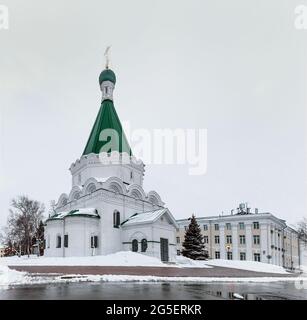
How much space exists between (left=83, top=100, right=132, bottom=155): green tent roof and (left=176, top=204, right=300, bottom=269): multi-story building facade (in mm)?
17802

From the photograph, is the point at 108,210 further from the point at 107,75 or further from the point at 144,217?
the point at 107,75

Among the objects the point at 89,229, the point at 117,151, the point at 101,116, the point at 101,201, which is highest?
the point at 101,116

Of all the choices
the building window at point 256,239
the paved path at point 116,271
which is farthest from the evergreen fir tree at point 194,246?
the building window at point 256,239

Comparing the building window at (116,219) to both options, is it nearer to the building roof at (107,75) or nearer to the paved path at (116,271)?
the paved path at (116,271)

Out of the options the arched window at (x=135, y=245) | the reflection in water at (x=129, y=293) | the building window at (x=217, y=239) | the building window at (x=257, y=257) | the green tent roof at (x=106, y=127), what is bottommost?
the building window at (x=257, y=257)

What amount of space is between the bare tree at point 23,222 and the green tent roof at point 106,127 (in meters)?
9.40

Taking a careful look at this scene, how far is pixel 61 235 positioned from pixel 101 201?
14.0 feet

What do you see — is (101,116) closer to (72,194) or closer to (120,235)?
(72,194)

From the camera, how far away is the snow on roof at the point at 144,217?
2804cm
